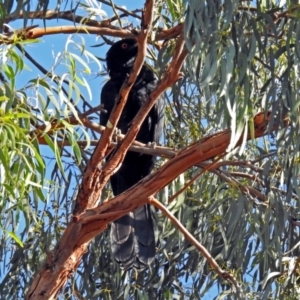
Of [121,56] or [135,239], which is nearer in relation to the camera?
[135,239]

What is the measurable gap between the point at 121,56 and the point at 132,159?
0.44 m

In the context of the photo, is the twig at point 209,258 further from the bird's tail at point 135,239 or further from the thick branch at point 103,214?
the bird's tail at point 135,239

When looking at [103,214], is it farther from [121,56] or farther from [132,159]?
[121,56]

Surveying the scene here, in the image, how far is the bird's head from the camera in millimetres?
3578

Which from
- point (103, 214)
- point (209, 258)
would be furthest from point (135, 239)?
point (103, 214)

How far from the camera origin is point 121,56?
359 centimetres

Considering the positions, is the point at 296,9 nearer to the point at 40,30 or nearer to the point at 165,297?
the point at 40,30

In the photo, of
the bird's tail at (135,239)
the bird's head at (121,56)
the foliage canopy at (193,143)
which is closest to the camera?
the foliage canopy at (193,143)

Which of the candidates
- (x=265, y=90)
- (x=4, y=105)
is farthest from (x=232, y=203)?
(x=4, y=105)

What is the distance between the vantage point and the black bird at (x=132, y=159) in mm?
2809

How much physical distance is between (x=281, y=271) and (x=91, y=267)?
0.78m

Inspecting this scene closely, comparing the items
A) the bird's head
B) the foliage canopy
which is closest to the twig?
the foliage canopy

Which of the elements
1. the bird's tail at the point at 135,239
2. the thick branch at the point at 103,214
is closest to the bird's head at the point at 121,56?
the bird's tail at the point at 135,239

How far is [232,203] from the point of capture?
2.55m
